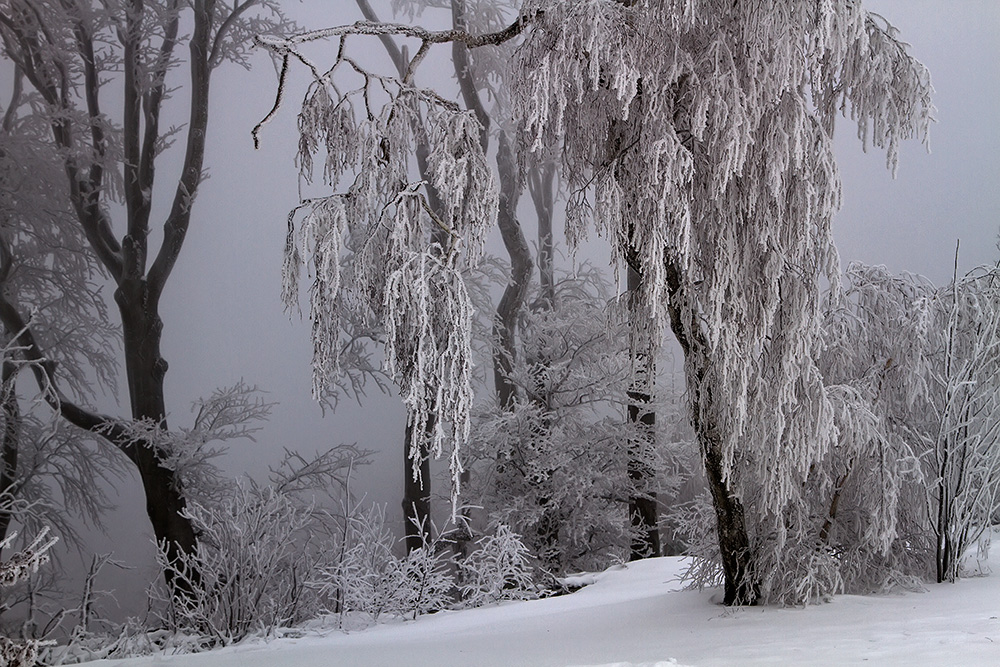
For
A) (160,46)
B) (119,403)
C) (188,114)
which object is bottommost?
(119,403)

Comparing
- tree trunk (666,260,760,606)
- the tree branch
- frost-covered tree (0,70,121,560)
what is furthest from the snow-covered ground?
the tree branch

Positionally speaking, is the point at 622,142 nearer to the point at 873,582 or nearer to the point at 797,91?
the point at 797,91

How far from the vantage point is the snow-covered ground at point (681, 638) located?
Result: 8.43 ft

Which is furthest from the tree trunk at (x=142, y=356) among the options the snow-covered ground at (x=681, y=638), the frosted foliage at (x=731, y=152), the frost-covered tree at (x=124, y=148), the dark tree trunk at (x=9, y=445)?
the frosted foliage at (x=731, y=152)

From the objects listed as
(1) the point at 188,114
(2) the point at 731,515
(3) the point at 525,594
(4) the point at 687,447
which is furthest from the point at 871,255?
(1) the point at 188,114

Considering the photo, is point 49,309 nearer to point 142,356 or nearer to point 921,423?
point 142,356

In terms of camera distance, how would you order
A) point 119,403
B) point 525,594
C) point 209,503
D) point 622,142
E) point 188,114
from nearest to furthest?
1. point 622,142
2. point 525,594
3. point 209,503
4. point 119,403
5. point 188,114

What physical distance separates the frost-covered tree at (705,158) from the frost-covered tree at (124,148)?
3.88m

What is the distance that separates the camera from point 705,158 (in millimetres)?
3109

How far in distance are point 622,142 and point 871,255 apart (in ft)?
20.2

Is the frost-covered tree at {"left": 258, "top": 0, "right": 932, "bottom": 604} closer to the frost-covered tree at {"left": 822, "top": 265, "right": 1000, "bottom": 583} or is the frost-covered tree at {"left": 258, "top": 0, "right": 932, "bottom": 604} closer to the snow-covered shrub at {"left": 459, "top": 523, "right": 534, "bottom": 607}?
the frost-covered tree at {"left": 822, "top": 265, "right": 1000, "bottom": 583}

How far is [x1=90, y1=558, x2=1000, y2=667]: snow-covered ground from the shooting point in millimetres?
2568

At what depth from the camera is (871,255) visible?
847 cm

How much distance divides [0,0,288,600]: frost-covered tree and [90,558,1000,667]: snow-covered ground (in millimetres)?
3056
